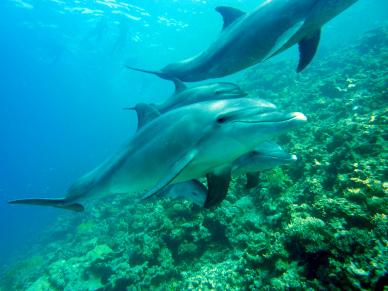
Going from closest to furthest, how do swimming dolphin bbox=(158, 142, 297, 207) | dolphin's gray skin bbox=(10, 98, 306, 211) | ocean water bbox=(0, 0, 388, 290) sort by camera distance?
dolphin's gray skin bbox=(10, 98, 306, 211) → swimming dolphin bbox=(158, 142, 297, 207) → ocean water bbox=(0, 0, 388, 290)

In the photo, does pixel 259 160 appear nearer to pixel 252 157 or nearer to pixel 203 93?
pixel 252 157

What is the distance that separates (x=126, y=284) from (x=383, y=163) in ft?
24.7

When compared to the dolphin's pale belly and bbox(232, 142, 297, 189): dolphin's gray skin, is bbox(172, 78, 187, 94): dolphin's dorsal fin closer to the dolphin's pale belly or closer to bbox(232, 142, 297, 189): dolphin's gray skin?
the dolphin's pale belly

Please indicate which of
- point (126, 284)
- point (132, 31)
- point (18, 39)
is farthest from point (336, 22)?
point (126, 284)

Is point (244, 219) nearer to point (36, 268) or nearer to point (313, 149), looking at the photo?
point (313, 149)

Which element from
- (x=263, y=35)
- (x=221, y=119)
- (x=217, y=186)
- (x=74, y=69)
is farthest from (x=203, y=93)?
(x=74, y=69)

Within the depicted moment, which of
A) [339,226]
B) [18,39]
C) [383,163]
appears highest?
[18,39]

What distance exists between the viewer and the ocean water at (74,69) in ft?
125

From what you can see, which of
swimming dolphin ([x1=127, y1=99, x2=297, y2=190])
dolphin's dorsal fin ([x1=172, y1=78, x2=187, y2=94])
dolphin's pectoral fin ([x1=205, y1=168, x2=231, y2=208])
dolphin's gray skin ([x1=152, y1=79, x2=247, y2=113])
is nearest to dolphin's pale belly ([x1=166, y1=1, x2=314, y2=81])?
dolphin's gray skin ([x1=152, y1=79, x2=247, y2=113])

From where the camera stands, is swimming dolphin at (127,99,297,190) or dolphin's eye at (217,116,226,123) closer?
dolphin's eye at (217,116,226,123)

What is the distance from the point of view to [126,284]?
7.63 m

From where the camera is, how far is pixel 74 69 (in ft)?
233

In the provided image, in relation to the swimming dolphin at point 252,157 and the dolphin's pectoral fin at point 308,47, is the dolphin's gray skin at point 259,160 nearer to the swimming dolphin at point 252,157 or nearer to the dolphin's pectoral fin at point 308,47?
the swimming dolphin at point 252,157

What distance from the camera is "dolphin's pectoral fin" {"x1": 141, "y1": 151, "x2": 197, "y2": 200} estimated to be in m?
2.69
